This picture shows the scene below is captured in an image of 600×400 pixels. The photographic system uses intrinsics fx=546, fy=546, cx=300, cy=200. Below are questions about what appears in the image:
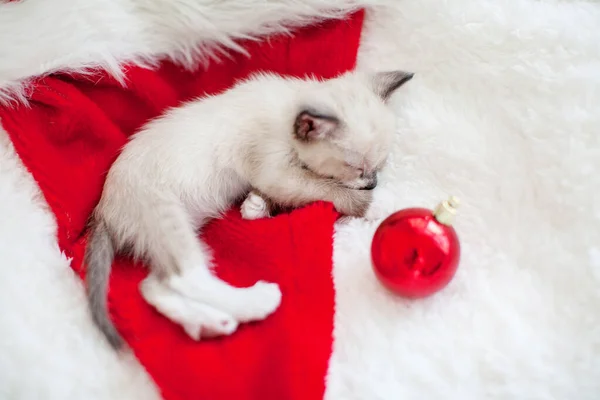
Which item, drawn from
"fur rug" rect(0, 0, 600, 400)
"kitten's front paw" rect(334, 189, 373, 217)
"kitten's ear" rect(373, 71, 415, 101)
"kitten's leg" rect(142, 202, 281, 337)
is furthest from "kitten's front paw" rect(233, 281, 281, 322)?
"kitten's ear" rect(373, 71, 415, 101)

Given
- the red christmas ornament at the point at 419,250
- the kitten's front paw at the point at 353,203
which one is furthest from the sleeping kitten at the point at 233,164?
the red christmas ornament at the point at 419,250

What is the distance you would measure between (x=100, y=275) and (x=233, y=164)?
345mm

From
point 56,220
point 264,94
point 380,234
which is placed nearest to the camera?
point 380,234

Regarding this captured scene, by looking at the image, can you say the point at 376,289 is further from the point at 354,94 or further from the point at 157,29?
the point at 157,29

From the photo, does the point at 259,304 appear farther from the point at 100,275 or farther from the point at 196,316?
the point at 100,275

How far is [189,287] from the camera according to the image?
0.95m

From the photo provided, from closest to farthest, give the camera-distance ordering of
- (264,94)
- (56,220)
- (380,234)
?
(380,234), (56,220), (264,94)

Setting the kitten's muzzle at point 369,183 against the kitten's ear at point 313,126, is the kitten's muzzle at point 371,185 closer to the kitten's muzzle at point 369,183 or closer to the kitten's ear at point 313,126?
the kitten's muzzle at point 369,183

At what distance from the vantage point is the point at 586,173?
39.1 inches

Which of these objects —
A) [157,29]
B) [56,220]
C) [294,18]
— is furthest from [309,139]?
[56,220]

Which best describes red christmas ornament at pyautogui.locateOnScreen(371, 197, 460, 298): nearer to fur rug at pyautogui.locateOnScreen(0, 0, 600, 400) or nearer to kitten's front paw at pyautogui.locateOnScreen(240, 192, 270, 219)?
fur rug at pyautogui.locateOnScreen(0, 0, 600, 400)

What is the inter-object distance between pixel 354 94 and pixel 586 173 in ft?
1.53

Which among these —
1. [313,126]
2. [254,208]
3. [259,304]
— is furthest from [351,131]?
[259,304]

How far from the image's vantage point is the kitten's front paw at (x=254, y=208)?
3.69ft
